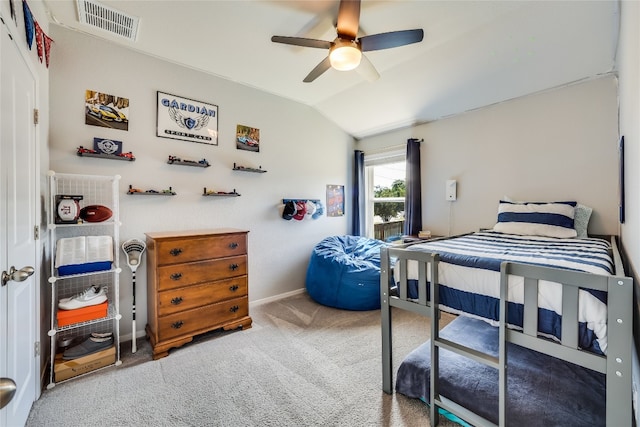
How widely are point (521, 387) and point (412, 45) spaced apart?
111 inches

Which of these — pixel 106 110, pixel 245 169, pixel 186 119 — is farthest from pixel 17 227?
pixel 245 169

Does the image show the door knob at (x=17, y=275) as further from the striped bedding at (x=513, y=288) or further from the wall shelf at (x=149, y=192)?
the striped bedding at (x=513, y=288)

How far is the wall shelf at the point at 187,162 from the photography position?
2.67 metres

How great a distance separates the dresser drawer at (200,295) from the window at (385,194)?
2.55 metres

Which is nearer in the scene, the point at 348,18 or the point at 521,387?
the point at 521,387

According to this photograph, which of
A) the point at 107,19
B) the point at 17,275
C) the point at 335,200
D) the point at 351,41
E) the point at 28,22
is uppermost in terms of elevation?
the point at 107,19

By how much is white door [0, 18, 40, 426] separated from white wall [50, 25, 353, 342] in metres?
0.68

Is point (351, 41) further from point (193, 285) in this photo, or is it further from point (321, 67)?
point (193, 285)

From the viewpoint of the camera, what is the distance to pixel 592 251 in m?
1.72

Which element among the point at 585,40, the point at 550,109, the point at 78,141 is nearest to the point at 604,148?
the point at 550,109

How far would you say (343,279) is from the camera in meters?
3.12

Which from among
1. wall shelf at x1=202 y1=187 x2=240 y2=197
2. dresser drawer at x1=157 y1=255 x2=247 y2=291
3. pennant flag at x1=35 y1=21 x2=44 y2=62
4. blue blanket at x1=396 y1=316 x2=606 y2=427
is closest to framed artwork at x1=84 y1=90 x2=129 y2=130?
pennant flag at x1=35 y1=21 x2=44 y2=62

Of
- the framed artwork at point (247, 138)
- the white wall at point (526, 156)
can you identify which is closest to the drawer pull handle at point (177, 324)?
the framed artwork at point (247, 138)

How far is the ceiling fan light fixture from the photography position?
1.89 m
